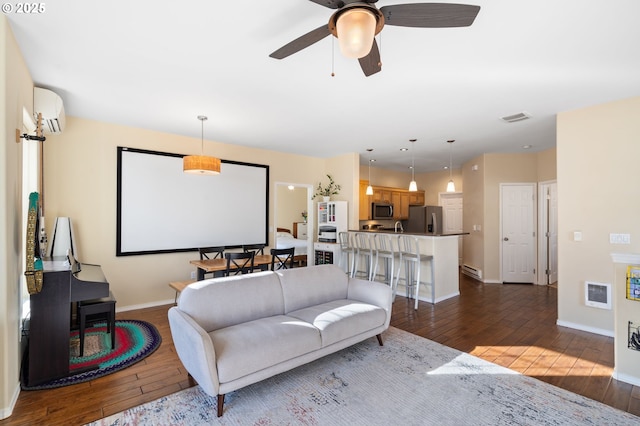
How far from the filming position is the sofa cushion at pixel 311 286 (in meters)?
3.14

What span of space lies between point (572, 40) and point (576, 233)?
246 centimetres

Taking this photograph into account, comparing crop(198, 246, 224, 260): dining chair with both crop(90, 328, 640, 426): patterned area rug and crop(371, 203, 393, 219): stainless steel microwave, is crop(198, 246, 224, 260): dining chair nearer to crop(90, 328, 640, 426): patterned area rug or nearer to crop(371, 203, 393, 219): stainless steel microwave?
crop(90, 328, 640, 426): patterned area rug

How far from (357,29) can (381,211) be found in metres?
6.63

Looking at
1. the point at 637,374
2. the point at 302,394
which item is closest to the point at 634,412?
Answer: the point at 637,374

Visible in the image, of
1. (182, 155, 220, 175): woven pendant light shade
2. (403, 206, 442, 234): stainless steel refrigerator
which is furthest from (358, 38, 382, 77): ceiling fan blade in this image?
(403, 206, 442, 234): stainless steel refrigerator

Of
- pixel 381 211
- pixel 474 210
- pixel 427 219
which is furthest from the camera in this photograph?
pixel 427 219

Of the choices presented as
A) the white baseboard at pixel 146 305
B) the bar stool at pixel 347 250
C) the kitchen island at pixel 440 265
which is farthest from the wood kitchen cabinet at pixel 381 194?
the white baseboard at pixel 146 305

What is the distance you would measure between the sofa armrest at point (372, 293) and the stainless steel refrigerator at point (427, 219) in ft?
17.0

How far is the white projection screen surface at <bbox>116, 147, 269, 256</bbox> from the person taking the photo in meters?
4.46

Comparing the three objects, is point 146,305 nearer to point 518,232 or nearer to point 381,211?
point 381,211

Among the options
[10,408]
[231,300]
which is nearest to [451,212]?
[231,300]

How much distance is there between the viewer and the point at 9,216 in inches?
88.1

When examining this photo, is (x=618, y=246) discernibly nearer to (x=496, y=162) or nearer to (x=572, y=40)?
(x=572, y=40)

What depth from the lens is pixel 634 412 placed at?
2188 mm
